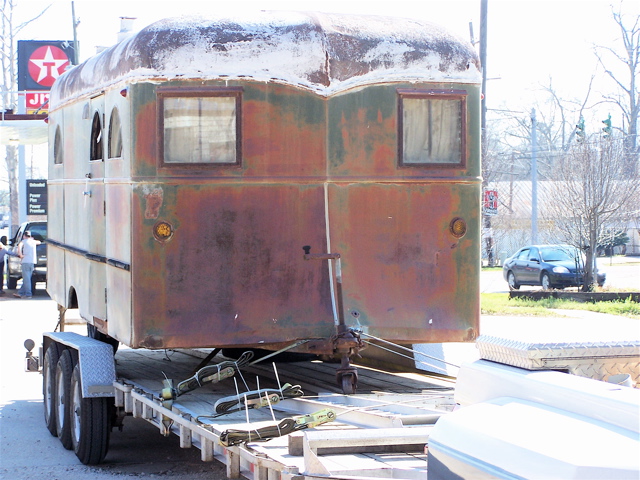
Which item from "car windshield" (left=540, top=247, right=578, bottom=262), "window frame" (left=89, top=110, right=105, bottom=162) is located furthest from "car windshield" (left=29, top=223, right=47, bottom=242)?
"window frame" (left=89, top=110, right=105, bottom=162)

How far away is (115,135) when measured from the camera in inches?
309

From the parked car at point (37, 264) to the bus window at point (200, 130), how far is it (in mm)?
18627

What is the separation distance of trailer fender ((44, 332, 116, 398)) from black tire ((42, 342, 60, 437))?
113 cm

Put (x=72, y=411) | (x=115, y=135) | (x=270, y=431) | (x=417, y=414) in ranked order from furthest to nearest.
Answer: (x=72, y=411)
(x=115, y=135)
(x=417, y=414)
(x=270, y=431)

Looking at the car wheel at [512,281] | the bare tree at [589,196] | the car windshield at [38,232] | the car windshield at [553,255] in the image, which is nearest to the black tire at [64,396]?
the bare tree at [589,196]

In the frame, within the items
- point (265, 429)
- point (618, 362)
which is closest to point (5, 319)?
point (265, 429)

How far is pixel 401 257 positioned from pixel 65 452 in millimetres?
3587

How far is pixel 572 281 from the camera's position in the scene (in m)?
26.7

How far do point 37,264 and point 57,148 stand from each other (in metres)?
15.4

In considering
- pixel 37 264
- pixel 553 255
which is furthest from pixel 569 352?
pixel 553 255

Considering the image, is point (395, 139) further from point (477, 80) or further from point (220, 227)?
point (220, 227)

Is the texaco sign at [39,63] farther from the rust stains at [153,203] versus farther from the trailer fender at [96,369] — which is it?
the rust stains at [153,203]

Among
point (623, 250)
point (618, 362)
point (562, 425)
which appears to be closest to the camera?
point (562, 425)

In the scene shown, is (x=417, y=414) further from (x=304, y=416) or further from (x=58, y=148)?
(x=58, y=148)
